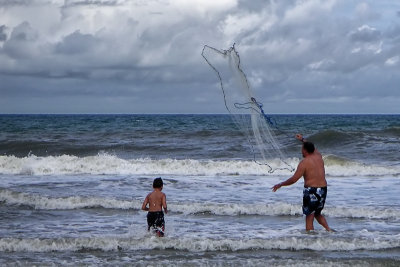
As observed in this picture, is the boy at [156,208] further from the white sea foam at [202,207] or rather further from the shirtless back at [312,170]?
the white sea foam at [202,207]

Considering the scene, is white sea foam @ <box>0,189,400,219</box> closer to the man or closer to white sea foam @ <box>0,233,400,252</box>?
the man

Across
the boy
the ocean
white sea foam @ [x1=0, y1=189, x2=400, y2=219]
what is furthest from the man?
white sea foam @ [x1=0, y1=189, x2=400, y2=219]

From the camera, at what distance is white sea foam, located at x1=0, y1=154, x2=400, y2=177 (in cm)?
1978

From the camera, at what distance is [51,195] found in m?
14.1

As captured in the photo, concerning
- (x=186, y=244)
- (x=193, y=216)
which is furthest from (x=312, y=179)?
(x=193, y=216)

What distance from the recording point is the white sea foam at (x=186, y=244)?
885 cm

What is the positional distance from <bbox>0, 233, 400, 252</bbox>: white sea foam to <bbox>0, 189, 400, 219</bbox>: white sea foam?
249 cm

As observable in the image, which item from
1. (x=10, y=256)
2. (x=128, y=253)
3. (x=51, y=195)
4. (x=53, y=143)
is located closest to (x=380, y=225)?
(x=128, y=253)

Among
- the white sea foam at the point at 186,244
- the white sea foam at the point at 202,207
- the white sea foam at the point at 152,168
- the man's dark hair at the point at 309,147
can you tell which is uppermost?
the man's dark hair at the point at 309,147

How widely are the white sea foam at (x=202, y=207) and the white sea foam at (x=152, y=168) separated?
20.3 feet

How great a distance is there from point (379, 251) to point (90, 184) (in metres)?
9.11

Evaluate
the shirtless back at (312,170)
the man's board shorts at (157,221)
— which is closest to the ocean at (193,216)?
the man's board shorts at (157,221)

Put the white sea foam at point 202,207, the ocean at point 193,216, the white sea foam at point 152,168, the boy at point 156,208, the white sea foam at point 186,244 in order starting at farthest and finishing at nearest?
1. the white sea foam at point 152,168
2. the white sea foam at point 202,207
3. the boy at point 156,208
4. the white sea foam at point 186,244
5. the ocean at point 193,216

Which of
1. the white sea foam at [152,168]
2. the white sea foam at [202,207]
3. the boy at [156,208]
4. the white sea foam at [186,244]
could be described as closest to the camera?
the white sea foam at [186,244]
